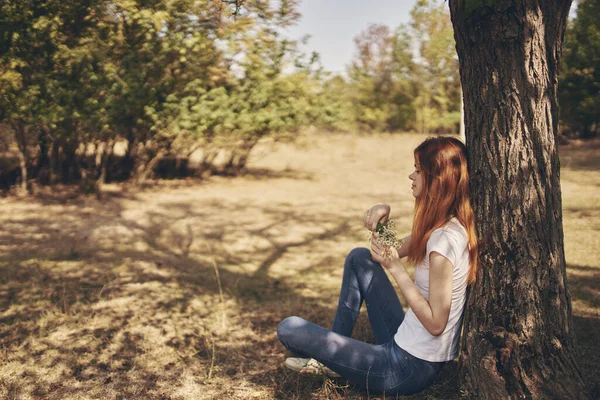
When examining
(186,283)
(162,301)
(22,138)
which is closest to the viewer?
(162,301)

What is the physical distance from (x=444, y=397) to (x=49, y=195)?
333 inches

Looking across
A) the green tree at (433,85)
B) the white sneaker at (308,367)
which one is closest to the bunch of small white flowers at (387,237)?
the white sneaker at (308,367)

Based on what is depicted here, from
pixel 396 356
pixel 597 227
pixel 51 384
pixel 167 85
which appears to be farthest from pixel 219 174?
pixel 396 356

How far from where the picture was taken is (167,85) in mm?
9477

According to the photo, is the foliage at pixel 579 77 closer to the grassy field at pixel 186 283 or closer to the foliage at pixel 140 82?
the grassy field at pixel 186 283

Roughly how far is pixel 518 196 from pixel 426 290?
0.63m

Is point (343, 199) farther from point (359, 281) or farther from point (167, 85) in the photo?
point (359, 281)

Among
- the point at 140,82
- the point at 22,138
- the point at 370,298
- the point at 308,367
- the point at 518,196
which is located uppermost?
the point at 140,82

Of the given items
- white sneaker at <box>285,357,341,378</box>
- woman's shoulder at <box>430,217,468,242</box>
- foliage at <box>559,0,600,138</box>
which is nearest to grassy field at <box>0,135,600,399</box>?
white sneaker at <box>285,357,341,378</box>

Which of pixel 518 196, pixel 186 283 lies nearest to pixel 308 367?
pixel 518 196

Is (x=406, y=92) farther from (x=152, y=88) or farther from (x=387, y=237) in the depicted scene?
(x=387, y=237)

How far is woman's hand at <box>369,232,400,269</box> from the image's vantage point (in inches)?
99.0

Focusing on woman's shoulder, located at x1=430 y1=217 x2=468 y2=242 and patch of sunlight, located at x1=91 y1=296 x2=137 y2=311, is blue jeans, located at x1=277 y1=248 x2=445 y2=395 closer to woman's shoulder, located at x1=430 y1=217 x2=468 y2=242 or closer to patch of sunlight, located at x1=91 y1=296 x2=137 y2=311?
woman's shoulder, located at x1=430 y1=217 x2=468 y2=242

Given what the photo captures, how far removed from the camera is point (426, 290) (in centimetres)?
256
